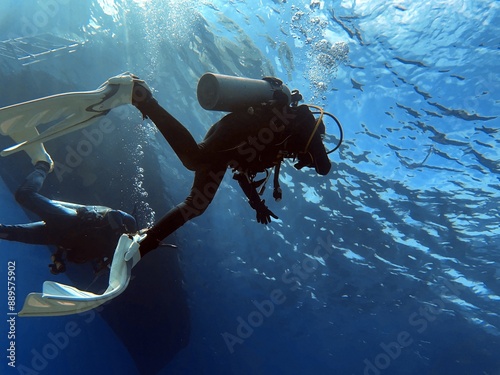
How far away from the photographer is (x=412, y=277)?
65.3 feet

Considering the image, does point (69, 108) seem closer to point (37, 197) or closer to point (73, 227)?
point (37, 197)

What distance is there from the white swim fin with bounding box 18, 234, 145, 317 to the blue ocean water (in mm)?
8766

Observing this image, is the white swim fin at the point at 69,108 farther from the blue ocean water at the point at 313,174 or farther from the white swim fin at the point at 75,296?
the blue ocean water at the point at 313,174

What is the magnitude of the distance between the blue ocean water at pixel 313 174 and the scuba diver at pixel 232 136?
7.01 m

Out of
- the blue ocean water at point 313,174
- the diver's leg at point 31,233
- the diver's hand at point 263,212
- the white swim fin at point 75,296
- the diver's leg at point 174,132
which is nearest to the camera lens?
the white swim fin at point 75,296

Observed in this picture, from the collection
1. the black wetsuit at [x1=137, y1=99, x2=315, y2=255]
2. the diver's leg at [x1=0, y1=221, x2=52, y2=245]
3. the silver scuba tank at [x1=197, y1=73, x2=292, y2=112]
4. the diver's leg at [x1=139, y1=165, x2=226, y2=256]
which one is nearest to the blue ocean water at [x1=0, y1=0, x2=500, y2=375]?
the silver scuba tank at [x1=197, y1=73, x2=292, y2=112]

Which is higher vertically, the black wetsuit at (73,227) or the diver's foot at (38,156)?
the diver's foot at (38,156)

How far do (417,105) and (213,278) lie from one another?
710 inches

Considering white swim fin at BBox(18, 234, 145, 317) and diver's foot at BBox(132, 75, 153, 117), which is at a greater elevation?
diver's foot at BBox(132, 75, 153, 117)

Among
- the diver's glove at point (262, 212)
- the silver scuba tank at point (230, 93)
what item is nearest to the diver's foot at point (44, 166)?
the silver scuba tank at point (230, 93)

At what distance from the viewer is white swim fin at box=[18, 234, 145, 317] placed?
4033 millimetres

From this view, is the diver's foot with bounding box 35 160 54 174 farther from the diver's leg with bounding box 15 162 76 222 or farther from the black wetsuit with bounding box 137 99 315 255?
the black wetsuit with bounding box 137 99 315 255

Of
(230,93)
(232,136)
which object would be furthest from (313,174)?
(230,93)

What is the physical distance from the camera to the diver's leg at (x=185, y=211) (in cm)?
429
